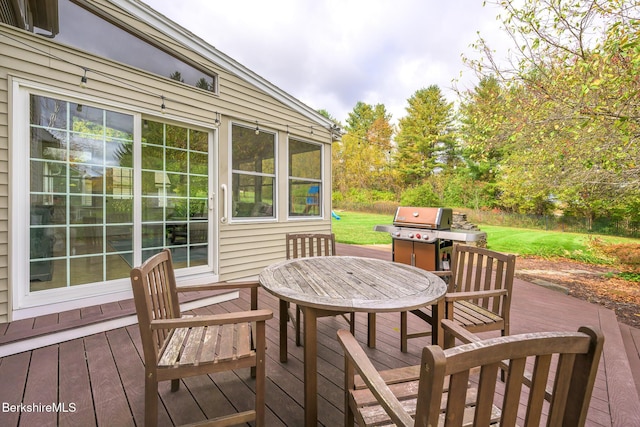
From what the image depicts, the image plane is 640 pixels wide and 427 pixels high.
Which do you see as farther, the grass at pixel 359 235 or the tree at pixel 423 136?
the tree at pixel 423 136

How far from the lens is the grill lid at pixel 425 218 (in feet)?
12.4

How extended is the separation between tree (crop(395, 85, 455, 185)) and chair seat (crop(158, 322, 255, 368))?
17419mm

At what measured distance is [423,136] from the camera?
1781 cm

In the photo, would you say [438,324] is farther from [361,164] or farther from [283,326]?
[361,164]

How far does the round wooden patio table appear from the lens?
1.46 meters

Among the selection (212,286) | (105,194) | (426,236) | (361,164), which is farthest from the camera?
(361,164)

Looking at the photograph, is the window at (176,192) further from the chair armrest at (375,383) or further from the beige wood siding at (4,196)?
the chair armrest at (375,383)

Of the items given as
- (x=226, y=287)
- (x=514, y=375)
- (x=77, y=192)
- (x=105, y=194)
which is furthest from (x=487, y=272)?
(x=77, y=192)

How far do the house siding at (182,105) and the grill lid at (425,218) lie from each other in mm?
1510

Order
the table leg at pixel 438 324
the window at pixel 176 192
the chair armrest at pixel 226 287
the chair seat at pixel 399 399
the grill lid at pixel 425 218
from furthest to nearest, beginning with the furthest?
the grill lid at pixel 425 218 → the window at pixel 176 192 → the chair armrest at pixel 226 287 → the table leg at pixel 438 324 → the chair seat at pixel 399 399

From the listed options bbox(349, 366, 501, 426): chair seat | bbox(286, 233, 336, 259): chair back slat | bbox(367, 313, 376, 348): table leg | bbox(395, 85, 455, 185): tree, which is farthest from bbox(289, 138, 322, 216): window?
bbox(395, 85, 455, 185): tree

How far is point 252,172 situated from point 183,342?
2.95 m

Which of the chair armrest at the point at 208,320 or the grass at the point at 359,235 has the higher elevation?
the chair armrest at the point at 208,320

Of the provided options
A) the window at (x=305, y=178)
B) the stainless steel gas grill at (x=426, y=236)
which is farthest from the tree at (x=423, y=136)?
the stainless steel gas grill at (x=426, y=236)
